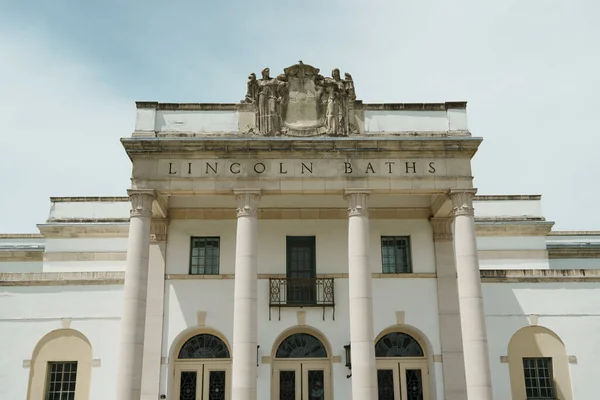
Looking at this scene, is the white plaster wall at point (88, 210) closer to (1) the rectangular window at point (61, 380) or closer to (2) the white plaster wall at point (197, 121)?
(1) the rectangular window at point (61, 380)

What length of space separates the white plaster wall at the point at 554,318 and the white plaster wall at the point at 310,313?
90.6 inches

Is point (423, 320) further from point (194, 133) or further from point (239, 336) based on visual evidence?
Answer: point (194, 133)

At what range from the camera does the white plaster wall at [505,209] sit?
33125 millimetres

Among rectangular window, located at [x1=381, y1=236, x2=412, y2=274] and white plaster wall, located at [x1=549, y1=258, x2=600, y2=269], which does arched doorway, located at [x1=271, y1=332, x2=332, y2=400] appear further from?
white plaster wall, located at [x1=549, y1=258, x2=600, y2=269]

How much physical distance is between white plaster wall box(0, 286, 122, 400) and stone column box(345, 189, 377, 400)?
9510 millimetres

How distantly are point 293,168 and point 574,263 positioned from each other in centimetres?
2090

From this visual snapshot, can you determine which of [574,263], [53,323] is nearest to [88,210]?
[53,323]

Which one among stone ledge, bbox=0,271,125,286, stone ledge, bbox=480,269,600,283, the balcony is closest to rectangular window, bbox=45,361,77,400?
stone ledge, bbox=0,271,125,286

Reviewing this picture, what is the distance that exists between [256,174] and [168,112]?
4.32 metres

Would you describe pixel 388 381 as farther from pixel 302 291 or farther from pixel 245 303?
pixel 245 303

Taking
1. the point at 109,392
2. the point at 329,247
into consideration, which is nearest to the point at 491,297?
the point at 329,247

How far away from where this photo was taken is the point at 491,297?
25.4 metres

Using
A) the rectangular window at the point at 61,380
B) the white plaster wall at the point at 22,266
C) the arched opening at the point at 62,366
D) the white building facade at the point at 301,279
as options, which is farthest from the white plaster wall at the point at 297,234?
the white plaster wall at the point at 22,266

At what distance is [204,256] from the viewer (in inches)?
1020
